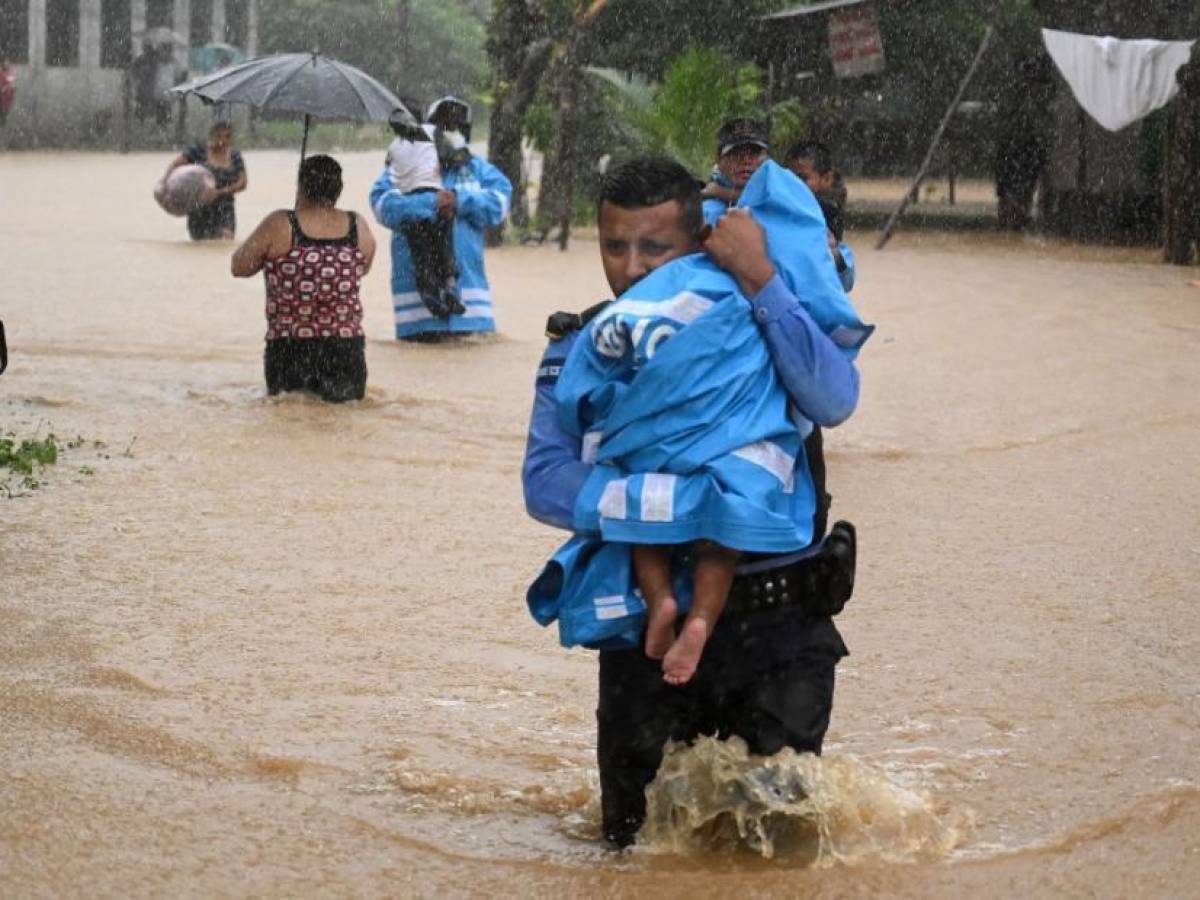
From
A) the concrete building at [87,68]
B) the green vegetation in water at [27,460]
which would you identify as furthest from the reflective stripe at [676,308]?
the concrete building at [87,68]

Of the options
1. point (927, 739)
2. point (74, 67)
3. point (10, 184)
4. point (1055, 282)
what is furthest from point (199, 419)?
point (74, 67)

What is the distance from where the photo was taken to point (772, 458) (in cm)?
357

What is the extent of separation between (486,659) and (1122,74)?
1528 centimetres

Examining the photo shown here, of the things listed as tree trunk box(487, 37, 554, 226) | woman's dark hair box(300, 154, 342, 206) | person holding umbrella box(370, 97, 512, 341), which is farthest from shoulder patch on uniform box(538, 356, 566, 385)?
tree trunk box(487, 37, 554, 226)

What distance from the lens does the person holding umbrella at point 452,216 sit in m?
12.7

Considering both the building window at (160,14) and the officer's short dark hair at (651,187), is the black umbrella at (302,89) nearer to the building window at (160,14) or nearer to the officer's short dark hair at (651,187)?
the officer's short dark hair at (651,187)

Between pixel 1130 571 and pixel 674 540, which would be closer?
pixel 674 540

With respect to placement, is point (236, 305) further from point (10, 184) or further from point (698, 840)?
point (10, 184)

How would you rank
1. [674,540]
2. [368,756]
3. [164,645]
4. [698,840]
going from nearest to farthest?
[674,540] → [698,840] → [368,756] → [164,645]

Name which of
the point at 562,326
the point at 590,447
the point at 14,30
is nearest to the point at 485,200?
the point at 562,326

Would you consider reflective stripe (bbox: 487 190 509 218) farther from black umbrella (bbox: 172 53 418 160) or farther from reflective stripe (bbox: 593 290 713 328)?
reflective stripe (bbox: 593 290 713 328)

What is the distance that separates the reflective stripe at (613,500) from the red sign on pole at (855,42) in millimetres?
18524

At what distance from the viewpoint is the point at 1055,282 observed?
1862 cm

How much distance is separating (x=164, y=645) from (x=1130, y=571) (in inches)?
134
